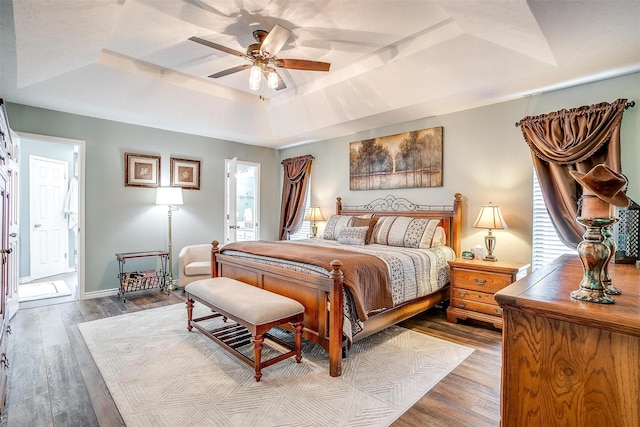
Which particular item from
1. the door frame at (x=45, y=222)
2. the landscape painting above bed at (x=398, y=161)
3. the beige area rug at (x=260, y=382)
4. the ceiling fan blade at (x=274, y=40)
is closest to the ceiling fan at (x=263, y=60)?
the ceiling fan blade at (x=274, y=40)

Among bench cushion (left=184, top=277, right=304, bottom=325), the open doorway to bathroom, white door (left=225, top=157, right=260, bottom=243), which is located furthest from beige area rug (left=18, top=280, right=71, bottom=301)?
bench cushion (left=184, top=277, right=304, bottom=325)

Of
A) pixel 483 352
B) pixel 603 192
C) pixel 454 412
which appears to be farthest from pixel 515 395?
pixel 483 352

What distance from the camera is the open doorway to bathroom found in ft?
18.2

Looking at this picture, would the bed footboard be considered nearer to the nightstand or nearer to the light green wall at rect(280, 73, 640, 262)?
the nightstand

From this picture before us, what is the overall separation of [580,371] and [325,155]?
5.16 metres

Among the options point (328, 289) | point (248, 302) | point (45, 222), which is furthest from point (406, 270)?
point (45, 222)

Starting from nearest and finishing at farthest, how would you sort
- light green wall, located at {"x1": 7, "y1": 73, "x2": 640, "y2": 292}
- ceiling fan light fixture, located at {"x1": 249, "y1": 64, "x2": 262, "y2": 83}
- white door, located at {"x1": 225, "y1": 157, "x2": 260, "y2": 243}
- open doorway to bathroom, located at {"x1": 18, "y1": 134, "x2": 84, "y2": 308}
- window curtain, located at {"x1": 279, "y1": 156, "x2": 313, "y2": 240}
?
ceiling fan light fixture, located at {"x1": 249, "y1": 64, "x2": 262, "y2": 83} < light green wall, located at {"x1": 7, "y1": 73, "x2": 640, "y2": 292} < open doorway to bathroom, located at {"x1": 18, "y1": 134, "x2": 84, "y2": 308} < window curtain, located at {"x1": 279, "y1": 156, "x2": 313, "y2": 240} < white door, located at {"x1": 225, "y1": 157, "x2": 260, "y2": 243}

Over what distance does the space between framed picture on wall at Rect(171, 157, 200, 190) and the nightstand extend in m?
4.31

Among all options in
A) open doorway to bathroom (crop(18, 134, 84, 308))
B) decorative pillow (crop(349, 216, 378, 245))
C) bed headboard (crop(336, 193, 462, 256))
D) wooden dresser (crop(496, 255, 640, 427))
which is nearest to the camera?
wooden dresser (crop(496, 255, 640, 427))

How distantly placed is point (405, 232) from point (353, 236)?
0.66m

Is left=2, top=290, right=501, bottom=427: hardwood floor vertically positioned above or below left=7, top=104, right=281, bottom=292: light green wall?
below

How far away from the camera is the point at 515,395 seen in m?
1.15

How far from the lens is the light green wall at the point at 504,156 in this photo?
10.0ft

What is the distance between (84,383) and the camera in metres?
2.38
